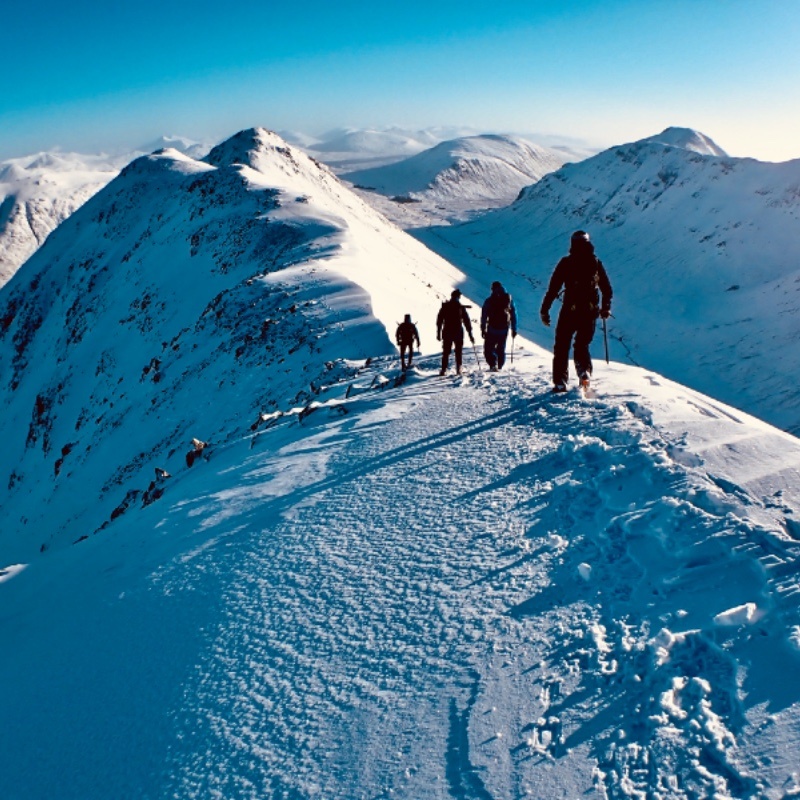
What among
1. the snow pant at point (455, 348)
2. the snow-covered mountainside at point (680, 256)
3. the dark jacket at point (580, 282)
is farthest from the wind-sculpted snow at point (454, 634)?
the snow-covered mountainside at point (680, 256)

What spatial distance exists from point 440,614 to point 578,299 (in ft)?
20.5

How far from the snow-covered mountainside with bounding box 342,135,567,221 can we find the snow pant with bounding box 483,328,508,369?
341 feet

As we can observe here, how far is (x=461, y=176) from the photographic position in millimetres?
152375

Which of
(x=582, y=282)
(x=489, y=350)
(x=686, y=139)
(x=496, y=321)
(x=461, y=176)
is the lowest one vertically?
(x=489, y=350)


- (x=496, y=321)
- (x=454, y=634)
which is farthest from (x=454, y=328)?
(x=454, y=634)

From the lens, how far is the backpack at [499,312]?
450 inches

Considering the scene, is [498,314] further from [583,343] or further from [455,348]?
[583,343]

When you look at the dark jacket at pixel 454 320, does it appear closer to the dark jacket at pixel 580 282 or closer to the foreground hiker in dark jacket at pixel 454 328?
the foreground hiker in dark jacket at pixel 454 328

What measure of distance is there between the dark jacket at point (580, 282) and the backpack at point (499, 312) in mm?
2250

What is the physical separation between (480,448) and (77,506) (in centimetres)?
1852

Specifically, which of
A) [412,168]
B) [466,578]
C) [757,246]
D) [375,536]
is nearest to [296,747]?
[466,578]

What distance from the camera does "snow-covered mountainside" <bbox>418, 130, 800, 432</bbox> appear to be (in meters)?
37.5

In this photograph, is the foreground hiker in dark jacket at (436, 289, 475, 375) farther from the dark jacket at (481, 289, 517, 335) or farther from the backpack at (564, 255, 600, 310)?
the backpack at (564, 255, 600, 310)

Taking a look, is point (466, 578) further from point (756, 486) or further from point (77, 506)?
point (77, 506)
